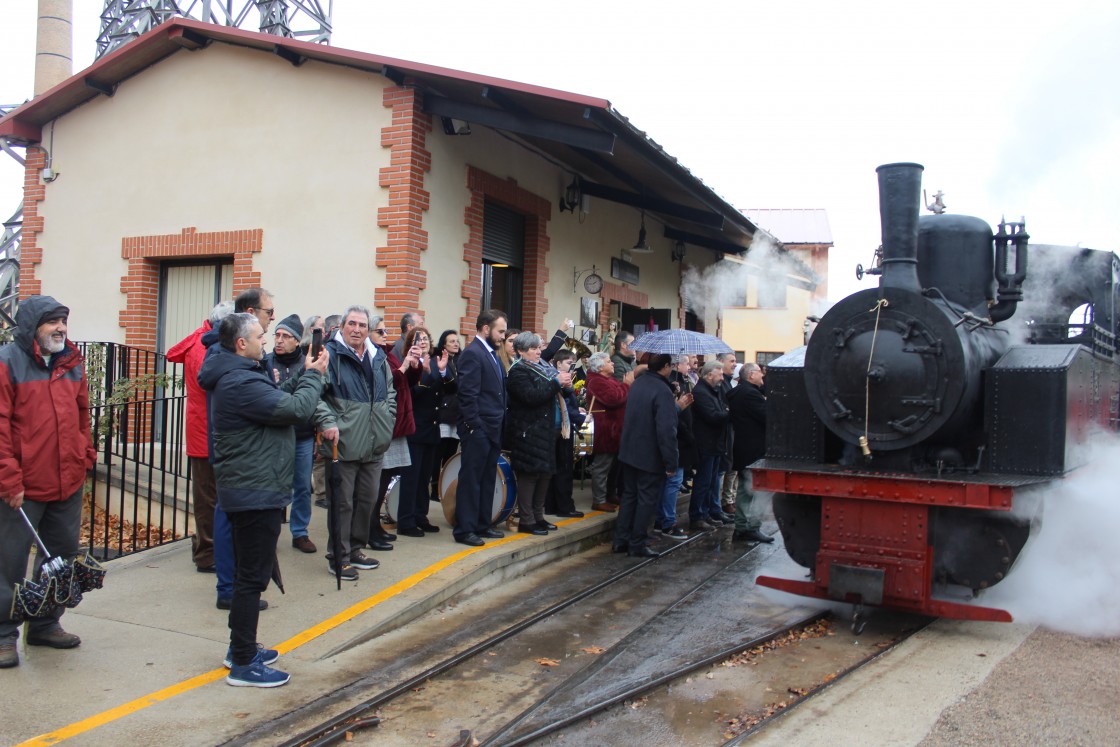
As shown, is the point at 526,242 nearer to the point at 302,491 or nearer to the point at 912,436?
the point at 302,491

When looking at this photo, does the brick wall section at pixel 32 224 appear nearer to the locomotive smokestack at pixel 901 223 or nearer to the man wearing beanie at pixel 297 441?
the man wearing beanie at pixel 297 441

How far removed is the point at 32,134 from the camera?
35.1 ft

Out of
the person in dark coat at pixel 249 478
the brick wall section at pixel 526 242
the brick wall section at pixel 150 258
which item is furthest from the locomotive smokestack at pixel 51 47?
the person in dark coat at pixel 249 478

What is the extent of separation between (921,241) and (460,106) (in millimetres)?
4438

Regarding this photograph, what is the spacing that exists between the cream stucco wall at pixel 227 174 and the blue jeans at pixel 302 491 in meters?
2.62

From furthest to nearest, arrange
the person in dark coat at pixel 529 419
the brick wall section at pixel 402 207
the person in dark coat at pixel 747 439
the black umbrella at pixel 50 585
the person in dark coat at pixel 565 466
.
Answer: the brick wall section at pixel 402 207
the person in dark coat at pixel 747 439
the person in dark coat at pixel 565 466
the person in dark coat at pixel 529 419
the black umbrella at pixel 50 585

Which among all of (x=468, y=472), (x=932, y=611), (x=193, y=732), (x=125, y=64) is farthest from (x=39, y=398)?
(x=125, y=64)

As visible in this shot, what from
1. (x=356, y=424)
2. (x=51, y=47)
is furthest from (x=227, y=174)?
(x=51, y=47)

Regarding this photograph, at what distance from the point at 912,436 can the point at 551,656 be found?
99.8 inches

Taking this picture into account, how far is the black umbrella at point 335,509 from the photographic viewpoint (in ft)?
17.4

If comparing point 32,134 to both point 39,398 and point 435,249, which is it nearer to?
point 435,249

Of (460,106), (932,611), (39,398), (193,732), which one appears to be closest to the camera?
(193,732)

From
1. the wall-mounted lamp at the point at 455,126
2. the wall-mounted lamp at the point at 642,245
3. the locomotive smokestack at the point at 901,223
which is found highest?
the wall-mounted lamp at the point at 455,126

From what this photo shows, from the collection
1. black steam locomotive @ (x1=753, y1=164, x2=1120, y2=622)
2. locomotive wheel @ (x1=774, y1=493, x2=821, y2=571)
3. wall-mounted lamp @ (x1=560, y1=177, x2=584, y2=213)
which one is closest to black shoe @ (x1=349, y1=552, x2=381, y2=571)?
black steam locomotive @ (x1=753, y1=164, x2=1120, y2=622)
